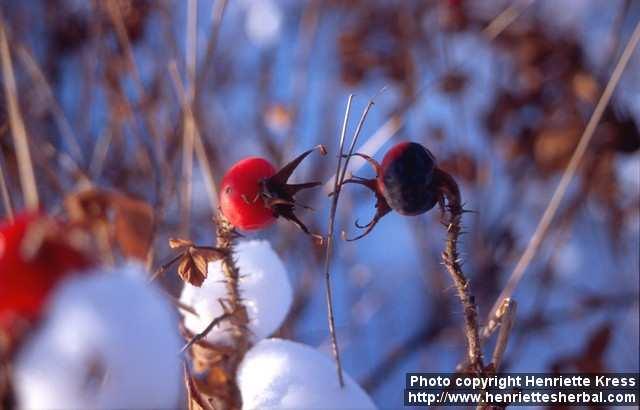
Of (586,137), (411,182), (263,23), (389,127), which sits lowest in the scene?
(411,182)

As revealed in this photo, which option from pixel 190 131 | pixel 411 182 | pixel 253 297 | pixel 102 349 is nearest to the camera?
pixel 102 349

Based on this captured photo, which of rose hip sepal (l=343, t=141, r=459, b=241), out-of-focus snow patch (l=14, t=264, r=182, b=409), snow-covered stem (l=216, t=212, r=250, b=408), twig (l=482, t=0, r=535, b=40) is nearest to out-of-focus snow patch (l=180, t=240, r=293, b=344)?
snow-covered stem (l=216, t=212, r=250, b=408)

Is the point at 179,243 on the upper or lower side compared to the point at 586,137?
lower

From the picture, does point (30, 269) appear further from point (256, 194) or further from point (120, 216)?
point (120, 216)

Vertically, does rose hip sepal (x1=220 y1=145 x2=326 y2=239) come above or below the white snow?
above

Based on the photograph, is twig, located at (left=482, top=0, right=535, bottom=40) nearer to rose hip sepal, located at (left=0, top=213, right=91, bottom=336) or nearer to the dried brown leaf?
the dried brown leaf

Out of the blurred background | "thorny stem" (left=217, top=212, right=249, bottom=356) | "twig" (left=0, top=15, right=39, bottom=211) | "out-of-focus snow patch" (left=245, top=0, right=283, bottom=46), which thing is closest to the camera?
"twig" (left=0, top=15, right=39, bottom=211)

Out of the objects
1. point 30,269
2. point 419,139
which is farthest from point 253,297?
point 419,139
